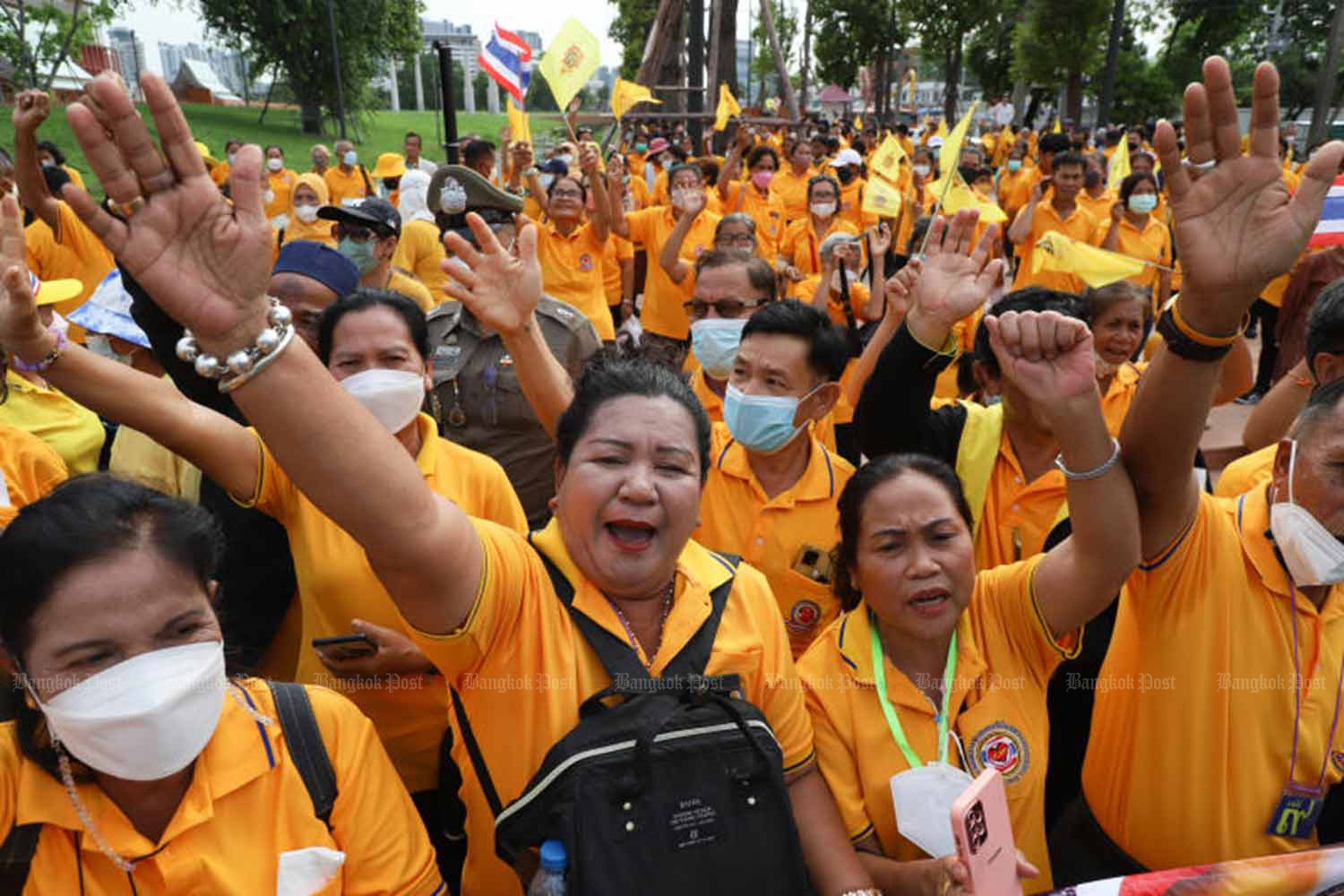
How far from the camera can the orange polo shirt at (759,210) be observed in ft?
30.7

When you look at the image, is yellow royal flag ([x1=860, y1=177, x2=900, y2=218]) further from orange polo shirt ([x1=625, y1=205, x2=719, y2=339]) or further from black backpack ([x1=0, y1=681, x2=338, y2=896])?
black backpack ([x1=0, y1=681, x2=338, y2=896])

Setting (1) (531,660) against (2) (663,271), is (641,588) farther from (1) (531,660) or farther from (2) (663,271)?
(2) (663,271)

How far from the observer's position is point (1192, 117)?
1590 millimetres

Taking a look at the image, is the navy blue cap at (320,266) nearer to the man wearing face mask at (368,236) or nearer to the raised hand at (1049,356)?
the man wearing face mask at (368,236)

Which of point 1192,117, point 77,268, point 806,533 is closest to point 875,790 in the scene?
point 806,533

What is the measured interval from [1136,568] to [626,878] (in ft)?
4.02

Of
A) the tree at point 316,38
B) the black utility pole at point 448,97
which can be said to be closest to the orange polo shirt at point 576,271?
the black utility pole at point 448,97

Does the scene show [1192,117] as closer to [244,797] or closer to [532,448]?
[244,797]

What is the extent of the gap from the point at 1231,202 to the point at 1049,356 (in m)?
0.39

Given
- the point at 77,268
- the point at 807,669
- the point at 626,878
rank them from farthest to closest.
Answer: the point at 77,268
the point at 807,669
the point at 626,878

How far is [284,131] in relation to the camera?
3434cm

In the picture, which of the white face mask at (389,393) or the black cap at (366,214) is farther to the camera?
the black cap at (366,214)

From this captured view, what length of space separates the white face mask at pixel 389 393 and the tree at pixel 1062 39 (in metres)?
29.1

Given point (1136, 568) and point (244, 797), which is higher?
point (1136, 568)
